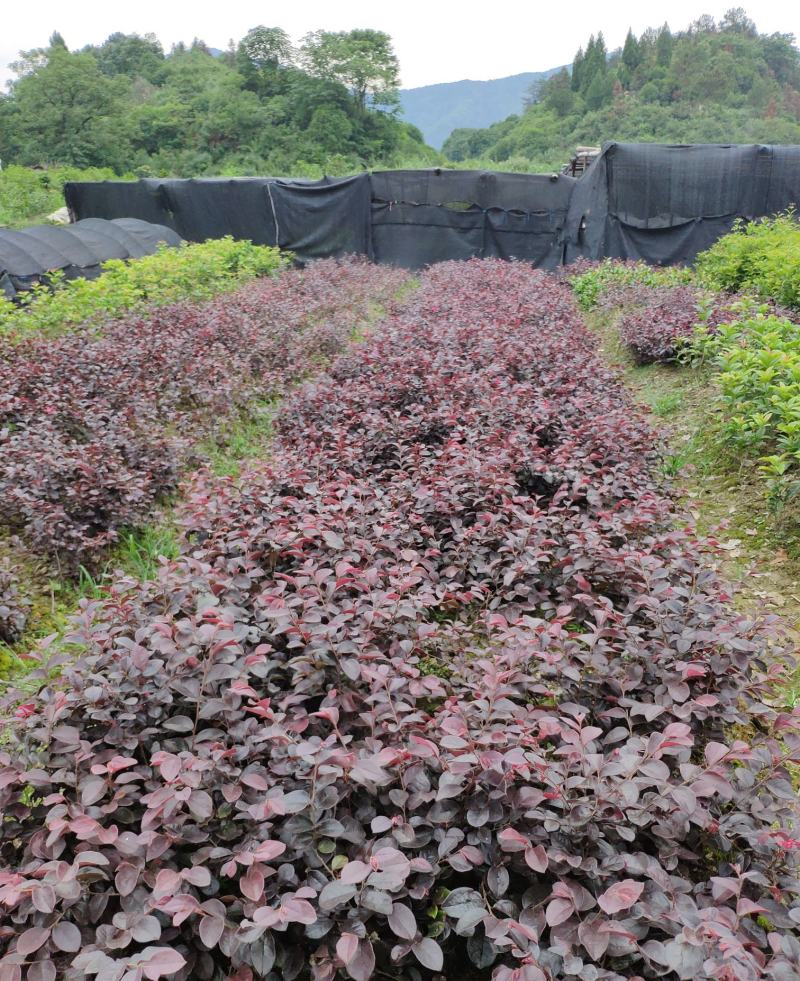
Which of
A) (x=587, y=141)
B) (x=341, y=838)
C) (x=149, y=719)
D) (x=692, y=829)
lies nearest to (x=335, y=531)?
(x=149, y=719)

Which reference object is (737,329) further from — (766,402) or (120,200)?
(120,200)

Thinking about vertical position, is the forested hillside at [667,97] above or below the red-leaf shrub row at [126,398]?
above

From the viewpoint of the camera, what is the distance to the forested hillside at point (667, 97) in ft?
119

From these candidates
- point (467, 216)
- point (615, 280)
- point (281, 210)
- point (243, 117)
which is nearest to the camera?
point (615, 280)

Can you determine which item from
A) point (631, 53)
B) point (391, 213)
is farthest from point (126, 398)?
point (631, 53)

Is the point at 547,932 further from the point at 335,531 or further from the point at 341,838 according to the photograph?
the point at 335,531

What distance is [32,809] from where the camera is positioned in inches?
57.4

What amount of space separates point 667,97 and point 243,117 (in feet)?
80.7

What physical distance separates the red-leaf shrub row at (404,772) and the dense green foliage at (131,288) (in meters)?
4.87

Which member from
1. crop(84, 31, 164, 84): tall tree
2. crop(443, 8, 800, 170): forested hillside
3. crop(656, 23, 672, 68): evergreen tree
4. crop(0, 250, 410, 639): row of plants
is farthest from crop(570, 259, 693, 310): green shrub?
crop(84, 31, 164, 84): tall tree

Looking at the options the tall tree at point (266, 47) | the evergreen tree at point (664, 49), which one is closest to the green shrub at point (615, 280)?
the tall tree at point (266, 47)

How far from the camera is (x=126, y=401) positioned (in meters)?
4.46

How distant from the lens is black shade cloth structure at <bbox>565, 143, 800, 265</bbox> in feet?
37.1

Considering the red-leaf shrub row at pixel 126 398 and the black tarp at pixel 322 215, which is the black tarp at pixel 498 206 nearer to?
the black tarp at pixel 322 215
